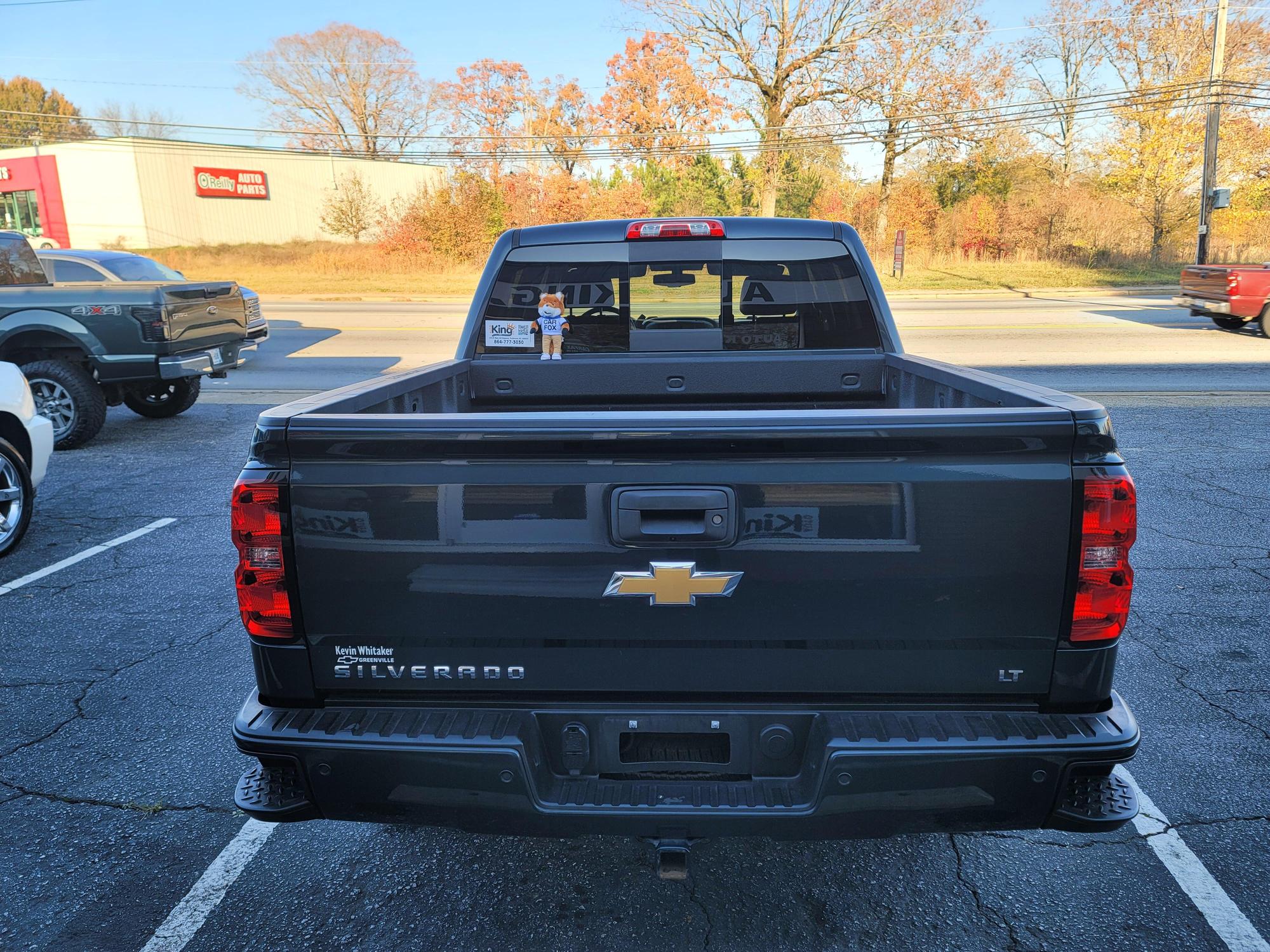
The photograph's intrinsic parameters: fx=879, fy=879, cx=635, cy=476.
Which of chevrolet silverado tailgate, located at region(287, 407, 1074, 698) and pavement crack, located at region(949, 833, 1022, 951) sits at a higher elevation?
chevrolet silverado tailgate, located at region(287, 407, 1074, 698)

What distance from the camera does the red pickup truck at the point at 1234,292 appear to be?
16734mm

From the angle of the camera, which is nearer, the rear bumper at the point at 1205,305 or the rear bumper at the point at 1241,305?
the rear bumper at the point at 1241,305

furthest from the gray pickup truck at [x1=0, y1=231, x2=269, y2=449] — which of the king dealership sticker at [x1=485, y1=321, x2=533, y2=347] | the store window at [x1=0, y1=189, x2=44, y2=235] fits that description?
the store window at [x1=0, y1=189, x2=44, y2=235]

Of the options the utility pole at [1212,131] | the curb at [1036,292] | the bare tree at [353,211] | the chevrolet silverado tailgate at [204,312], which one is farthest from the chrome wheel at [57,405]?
the bare tree at [353,211]

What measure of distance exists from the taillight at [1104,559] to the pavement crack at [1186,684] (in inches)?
88.1

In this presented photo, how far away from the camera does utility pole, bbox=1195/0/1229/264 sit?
24922 millimetres

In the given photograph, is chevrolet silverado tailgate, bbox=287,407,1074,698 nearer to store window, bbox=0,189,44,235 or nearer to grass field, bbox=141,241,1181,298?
grass field, bbox=141,241,1181,298

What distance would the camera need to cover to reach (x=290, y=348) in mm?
17219

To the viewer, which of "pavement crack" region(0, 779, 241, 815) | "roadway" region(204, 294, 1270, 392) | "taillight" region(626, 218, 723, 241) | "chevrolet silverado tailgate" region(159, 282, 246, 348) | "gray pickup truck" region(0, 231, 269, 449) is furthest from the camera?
"roadway" region(204, 294, 1270, 392)

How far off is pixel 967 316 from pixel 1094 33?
87.8 ft

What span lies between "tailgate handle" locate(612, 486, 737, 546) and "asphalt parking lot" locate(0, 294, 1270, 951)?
4.22ft

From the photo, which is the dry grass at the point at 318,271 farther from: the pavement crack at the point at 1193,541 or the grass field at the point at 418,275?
the pavement crack at the point at 1193,541

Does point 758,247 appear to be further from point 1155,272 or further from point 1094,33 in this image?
point 1094,33

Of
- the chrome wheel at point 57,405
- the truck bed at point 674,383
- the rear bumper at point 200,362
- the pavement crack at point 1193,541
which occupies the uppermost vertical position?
the truck bed at point 674,383
